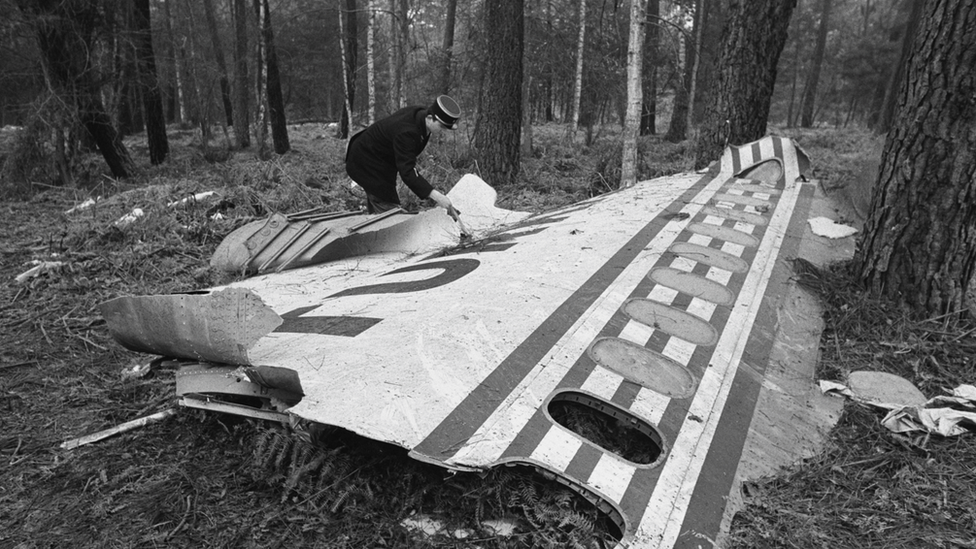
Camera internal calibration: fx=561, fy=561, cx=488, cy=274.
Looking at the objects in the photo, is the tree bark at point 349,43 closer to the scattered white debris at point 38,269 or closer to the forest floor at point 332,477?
the scattered white debris at point 38,269

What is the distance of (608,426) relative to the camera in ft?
8.20

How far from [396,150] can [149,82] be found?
900cm

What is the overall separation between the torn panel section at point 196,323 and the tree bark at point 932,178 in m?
3.62

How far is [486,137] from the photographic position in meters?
8.16

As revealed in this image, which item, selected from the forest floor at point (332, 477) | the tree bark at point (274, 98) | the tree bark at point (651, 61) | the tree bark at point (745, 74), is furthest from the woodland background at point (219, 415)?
the tree bark at point (651, 61)

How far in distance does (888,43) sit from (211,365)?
26.1 m

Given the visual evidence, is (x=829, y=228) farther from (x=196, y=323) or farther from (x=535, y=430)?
(x=196, y=323)

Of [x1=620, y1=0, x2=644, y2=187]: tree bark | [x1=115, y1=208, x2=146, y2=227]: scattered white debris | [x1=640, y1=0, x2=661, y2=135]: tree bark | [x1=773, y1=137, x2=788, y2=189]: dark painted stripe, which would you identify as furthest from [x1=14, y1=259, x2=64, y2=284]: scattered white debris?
[x1=640, y1=0, x2=661, y2=135]: tree bark

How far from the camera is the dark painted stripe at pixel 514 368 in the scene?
2.13 m

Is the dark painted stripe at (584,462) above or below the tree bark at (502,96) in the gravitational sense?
below

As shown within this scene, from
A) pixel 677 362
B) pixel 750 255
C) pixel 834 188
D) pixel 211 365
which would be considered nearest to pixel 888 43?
pixel 834 188

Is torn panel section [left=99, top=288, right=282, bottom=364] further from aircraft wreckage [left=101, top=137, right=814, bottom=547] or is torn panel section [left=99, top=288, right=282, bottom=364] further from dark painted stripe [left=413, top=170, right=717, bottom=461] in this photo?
dark painted stripe [left=413, top=170, right=717, bottom=461]

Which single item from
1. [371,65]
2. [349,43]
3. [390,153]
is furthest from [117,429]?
[349,43]

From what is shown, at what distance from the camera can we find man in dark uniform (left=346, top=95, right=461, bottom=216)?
4.69 m
